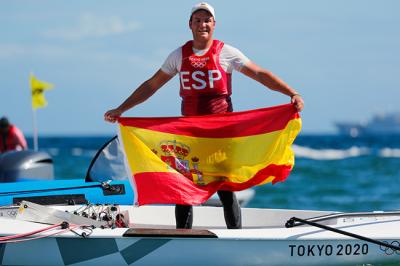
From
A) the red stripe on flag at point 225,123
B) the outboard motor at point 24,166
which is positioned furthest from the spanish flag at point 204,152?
the outboard motor at point 24,166

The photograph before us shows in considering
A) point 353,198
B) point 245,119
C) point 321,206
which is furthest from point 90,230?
point 353,198

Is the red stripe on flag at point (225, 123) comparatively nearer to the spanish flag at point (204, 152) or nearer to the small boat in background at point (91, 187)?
the spanish flag at point (204, 152)

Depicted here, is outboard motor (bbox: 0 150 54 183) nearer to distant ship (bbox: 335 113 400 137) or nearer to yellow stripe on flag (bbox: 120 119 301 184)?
yellow stripe on flag (bbox: 120 119 301 184)

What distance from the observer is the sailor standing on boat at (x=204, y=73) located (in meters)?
6.66

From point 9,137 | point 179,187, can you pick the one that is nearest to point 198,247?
point 179,187

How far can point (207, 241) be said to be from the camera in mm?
6484

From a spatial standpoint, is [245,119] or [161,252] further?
[245,119]

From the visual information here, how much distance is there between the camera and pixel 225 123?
6883 millimetres

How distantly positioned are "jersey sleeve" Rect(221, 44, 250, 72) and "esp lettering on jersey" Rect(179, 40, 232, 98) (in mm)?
48

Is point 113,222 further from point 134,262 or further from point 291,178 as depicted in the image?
point 291,178

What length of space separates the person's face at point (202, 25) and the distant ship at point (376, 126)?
403ft

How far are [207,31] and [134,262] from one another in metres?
1.80

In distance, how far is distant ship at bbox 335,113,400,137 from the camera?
13150 cm

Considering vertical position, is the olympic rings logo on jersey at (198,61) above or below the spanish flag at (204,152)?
Result: above
